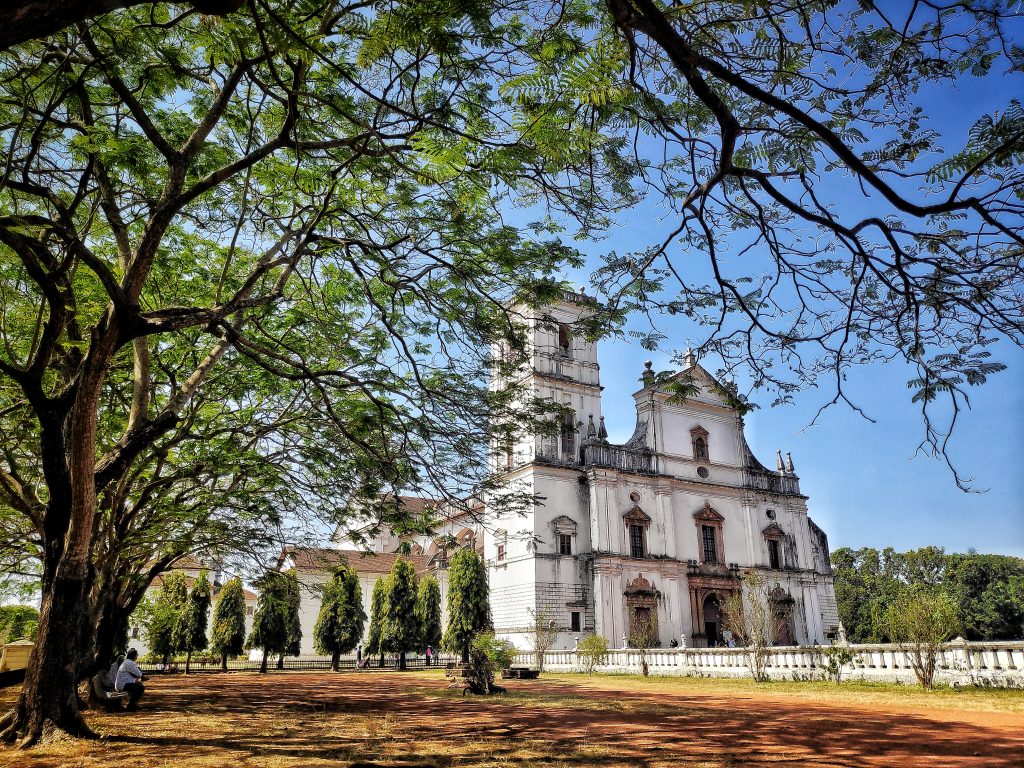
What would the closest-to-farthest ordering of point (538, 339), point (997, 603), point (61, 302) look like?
1. point (61, 302)
2. point (538, 339)
3. point (997, 603)

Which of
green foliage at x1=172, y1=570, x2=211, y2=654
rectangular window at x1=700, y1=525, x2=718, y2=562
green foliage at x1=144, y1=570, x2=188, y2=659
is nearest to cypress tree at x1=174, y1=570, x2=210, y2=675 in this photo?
green foliage at x1=172, y1=570, x2=211, y2=654

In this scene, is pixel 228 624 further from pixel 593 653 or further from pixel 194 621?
pixel 593 653

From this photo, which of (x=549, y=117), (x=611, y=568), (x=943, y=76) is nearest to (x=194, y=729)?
(x=549, y=117)

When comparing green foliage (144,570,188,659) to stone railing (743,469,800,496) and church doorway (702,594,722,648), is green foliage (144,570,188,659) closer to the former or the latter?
church doorway (702,594,722,648)

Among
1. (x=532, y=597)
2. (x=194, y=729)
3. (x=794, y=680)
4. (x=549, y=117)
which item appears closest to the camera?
(x=549, y=117)

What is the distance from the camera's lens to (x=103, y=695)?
10531 mm

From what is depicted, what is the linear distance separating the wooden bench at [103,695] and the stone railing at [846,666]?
611 inches

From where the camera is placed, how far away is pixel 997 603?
1741 inches

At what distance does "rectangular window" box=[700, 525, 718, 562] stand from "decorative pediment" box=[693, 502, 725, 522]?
432 mm

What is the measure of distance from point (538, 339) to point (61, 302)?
24.9 meters

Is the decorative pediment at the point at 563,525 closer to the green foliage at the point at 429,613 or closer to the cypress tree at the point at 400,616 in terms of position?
the green foliage at the point at 429,613

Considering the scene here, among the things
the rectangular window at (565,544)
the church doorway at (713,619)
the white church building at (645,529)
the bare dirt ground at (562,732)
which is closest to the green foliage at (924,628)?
the bare dirt ground at (562,732)

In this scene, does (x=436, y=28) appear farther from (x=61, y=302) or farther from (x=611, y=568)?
(x=611, y=568)

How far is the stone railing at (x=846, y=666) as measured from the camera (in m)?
12.9
